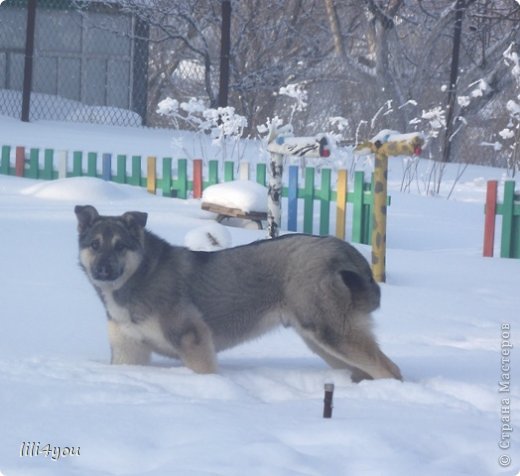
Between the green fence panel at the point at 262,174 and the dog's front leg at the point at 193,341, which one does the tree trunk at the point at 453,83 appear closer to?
the green fence panel at the point at 262,174

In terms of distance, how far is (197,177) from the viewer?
11.7 meters

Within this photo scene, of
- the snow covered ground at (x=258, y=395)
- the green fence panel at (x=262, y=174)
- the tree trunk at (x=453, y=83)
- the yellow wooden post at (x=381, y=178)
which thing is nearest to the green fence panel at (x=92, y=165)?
the green fence panel at (x=262, y=174)

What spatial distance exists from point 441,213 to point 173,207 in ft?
10.3

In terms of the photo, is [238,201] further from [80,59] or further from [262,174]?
[80,59]

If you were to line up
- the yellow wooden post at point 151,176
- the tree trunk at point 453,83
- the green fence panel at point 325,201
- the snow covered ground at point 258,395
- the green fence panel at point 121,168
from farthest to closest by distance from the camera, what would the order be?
the tree trunk at point 453,83 → the green fence panel at point 121,168 → the yellow wooden post at point 151,176 → the green fence panel at point 325,201 → the snow covered ground at point 258,395

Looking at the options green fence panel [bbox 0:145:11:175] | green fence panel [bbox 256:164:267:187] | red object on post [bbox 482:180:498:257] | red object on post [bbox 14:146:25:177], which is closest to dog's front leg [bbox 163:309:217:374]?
red object on post [bbox 482:180:498:257]

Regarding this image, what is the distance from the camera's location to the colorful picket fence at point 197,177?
33.8 ft

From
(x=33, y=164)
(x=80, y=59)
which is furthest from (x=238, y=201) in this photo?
(x=80, y=59)

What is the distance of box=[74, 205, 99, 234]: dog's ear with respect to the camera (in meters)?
5.57

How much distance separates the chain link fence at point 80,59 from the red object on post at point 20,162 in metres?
5.06

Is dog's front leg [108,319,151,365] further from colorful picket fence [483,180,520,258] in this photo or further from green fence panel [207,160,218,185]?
green fence panel [207,160,218,185]

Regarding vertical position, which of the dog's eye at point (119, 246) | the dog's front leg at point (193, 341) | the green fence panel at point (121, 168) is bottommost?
the dog's front leg at point (193, 341)

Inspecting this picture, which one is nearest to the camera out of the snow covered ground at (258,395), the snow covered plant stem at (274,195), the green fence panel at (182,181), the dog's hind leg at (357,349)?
the snow covered ground at (258,395)

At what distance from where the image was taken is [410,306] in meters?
7.26
